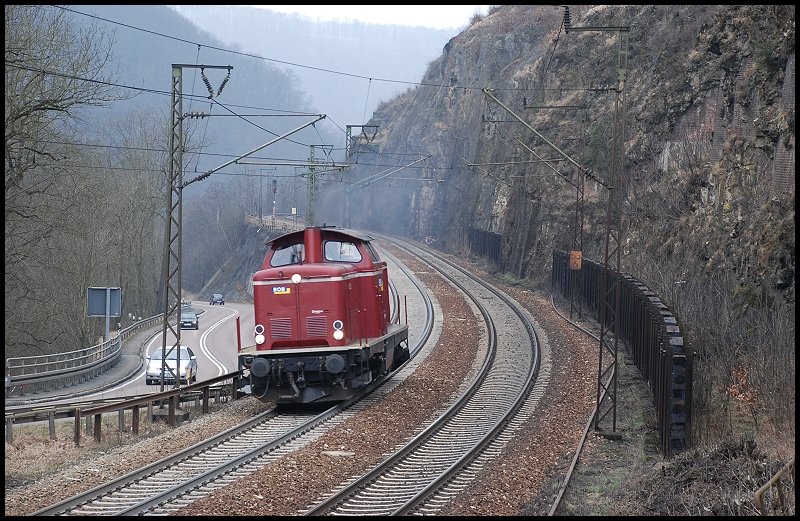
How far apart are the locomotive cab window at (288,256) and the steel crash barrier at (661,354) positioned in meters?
6.17

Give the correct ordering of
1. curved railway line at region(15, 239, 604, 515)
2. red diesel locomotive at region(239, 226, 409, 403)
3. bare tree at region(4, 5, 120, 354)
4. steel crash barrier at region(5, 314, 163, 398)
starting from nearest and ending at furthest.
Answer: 1. curved railway line at region(15, 239, 604, 515)
2. red diesel locomotive at region(239, 226, 409, 403)
3. bare tree at region(4, 5, 120, 354)
4. steel crash barrier at region(5, 314, 163, 398)

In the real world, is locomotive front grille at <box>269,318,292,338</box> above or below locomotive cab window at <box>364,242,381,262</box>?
below

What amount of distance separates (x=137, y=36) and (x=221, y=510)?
52672 mm

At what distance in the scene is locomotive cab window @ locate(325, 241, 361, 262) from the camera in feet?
62.8

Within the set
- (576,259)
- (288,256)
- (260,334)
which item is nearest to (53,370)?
(260,334)

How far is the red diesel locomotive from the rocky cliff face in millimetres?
5830

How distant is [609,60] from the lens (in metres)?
50.4

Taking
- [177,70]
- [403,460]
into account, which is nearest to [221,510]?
[403,460]

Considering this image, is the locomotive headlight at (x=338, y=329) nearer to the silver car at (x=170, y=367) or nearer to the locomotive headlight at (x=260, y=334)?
the locomotive headlight at (x=260, y=334)

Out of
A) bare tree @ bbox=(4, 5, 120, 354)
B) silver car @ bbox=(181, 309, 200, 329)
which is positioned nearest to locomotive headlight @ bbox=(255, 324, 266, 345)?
bare tree @ bbox=(4, 5, 120, 354)

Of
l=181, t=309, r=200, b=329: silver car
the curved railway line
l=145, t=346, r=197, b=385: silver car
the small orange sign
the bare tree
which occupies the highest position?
the bare tree

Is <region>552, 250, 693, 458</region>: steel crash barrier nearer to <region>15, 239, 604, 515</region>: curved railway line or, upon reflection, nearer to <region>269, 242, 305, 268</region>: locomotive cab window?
<region>15, 239, 604, 515</region>: curved railway line

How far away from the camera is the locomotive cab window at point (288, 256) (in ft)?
62.3

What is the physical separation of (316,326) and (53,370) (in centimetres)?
1760
